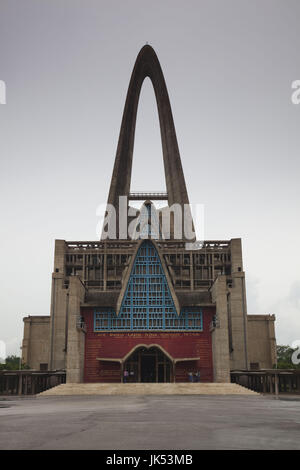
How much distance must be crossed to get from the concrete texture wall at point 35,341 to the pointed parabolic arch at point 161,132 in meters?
24.1

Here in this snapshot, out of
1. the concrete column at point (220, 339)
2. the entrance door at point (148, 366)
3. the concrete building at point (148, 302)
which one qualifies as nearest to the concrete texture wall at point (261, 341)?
the concrete building at point (148, 302)

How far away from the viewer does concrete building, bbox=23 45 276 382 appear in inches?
1889

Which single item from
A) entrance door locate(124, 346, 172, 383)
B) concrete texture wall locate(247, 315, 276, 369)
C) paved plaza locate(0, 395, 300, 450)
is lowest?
paved plaza locate(0, 395, 300, 450)

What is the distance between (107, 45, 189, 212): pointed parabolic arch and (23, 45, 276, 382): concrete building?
0.20m

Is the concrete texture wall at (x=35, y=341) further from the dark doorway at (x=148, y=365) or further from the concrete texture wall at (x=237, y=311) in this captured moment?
the concrete texture wall at (x=237, y=311)

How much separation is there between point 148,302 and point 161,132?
2022 inches

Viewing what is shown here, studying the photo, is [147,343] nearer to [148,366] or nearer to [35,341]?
[148,366]

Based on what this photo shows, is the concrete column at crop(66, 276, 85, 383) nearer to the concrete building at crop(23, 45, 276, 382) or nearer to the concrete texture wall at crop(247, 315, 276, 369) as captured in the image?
the concrete building at crop(23, 45, 276, 382)

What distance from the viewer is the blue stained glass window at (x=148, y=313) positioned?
4922 centimetres

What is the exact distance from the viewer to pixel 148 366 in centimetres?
4928

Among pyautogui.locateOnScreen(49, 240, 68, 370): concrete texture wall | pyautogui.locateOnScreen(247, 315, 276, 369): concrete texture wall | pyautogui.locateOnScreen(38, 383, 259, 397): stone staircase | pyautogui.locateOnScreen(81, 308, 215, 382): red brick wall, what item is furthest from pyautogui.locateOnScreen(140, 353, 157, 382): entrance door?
pyautogui.locateOnScreen(247, 315, 276, 369): concrete texture wall
